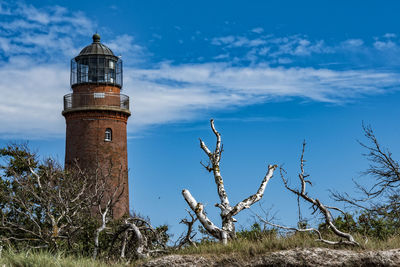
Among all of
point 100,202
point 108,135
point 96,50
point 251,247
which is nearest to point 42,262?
point 251,247

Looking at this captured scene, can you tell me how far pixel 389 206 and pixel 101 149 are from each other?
18802 millimetres

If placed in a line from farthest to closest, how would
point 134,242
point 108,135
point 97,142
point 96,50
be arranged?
point 96,50, point 108,135, point 97,142, point 134,242

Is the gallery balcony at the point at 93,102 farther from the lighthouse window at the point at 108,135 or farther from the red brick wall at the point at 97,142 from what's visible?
the lighthouse window at the point at 108,135

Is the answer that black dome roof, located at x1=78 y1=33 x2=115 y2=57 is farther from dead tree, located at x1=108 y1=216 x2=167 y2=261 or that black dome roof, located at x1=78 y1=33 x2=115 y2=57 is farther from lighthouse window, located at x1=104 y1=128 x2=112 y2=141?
dead tree, located at x1=108 y1=216 x2=167 y2=261

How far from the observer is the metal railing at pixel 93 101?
31703 millimetres

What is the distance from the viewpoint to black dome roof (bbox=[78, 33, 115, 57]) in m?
32.4

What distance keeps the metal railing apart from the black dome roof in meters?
2.41

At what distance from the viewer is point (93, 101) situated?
31719mm

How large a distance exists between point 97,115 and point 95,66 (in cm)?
294

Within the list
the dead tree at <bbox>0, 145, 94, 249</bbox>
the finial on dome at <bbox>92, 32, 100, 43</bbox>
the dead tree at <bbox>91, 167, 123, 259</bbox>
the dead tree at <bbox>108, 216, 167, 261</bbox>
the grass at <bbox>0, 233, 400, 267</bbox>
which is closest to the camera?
the grass at <bbox>0, 233, 400, 267</bbox>

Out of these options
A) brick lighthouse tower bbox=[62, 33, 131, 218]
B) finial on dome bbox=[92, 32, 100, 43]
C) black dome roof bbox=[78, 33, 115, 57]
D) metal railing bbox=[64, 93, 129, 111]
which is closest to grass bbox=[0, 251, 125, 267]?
brick lighthouse tower bbox=[62, 33, 131, 218]

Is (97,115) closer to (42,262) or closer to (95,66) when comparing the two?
(95,66)

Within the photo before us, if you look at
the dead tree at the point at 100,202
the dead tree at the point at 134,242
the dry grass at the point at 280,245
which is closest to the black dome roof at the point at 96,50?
the dead tree at the point at 100,202

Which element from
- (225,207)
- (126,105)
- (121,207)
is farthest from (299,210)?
(126,105)
